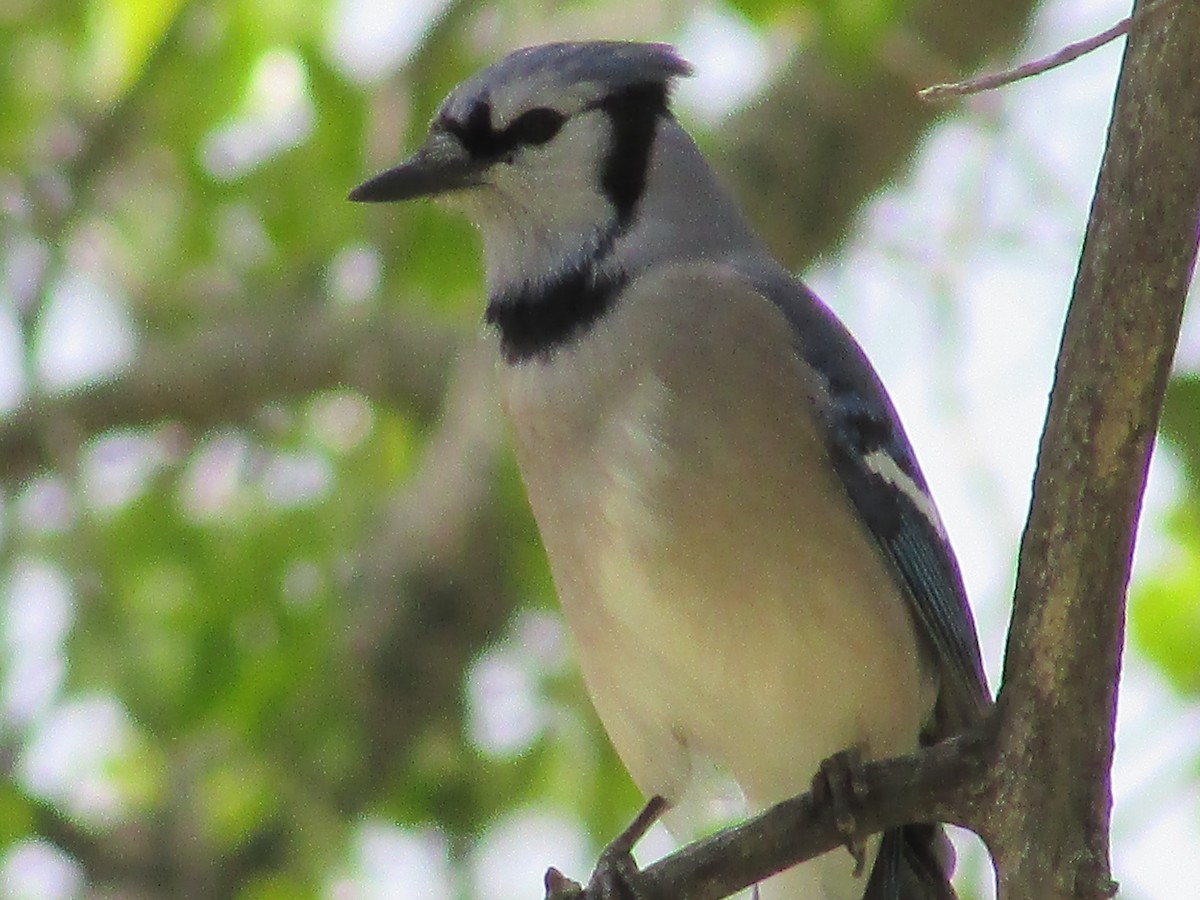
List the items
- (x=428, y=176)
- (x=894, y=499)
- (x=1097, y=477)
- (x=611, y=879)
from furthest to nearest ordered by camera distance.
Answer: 1. (x=428, y=176)
2. (x=894, y=499)
3. (x=611, y=879)
4. (x=1097, y=477)

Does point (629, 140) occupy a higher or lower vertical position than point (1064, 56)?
higher

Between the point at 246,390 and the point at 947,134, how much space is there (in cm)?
198

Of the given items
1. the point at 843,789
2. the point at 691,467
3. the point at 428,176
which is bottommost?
the point at 843,789

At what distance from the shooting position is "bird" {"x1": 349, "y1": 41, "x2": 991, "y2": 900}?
267 cm

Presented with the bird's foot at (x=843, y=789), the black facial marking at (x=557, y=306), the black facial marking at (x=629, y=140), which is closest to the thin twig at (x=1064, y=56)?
the bird's foot at (x=843, y=789)

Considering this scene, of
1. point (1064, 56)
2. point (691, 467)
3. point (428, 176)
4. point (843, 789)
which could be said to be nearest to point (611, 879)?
point (843, 789)

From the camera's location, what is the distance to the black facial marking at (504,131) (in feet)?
10.0

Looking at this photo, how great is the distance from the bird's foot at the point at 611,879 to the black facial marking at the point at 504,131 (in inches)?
44.2

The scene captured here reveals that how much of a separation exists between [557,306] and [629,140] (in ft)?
1.20

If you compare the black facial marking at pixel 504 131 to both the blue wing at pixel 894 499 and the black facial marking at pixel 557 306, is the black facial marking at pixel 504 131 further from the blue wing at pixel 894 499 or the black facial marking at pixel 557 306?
the blue wing at pixel 894 499

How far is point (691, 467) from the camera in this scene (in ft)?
8.77

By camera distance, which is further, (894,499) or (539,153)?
(539,153)

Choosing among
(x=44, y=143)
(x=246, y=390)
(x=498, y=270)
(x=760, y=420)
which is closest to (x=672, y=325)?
(x=760, y=420)

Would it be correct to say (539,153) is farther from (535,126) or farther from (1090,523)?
(1090,523)
